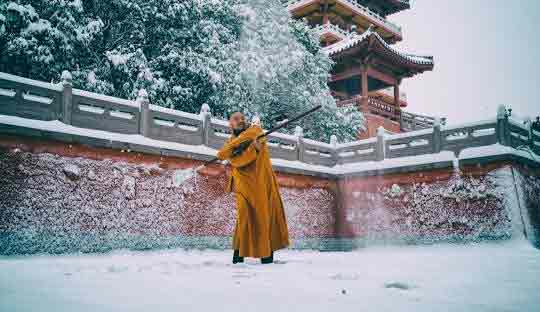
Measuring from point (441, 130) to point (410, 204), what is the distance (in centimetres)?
203

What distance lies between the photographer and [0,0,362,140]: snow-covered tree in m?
9.49

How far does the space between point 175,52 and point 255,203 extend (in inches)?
269

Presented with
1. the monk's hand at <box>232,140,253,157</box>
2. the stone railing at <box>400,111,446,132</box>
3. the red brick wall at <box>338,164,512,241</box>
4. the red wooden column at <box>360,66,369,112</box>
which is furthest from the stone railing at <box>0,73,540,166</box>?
the stone railing at <box>400,111,446,132</box>

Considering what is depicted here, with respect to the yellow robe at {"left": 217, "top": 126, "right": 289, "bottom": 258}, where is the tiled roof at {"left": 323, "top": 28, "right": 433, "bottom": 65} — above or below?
above

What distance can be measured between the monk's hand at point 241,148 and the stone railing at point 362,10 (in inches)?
803

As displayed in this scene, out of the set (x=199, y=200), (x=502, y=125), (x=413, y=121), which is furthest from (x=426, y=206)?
(x=413, y=121)

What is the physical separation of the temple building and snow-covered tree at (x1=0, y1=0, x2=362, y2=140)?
4.54 metres

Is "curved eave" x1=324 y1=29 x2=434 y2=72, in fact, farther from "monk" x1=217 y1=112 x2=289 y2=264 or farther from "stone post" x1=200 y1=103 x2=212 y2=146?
"monk" x1=217 y1=112 x2=289 y2=264

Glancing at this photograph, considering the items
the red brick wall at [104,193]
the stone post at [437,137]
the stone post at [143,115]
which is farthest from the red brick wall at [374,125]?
the stone post at [143,115]

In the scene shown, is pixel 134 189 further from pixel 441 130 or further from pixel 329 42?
pixel 329 42

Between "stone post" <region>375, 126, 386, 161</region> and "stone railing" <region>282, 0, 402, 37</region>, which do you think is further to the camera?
"stone railing" <region>282, 0, 402, 37</region>

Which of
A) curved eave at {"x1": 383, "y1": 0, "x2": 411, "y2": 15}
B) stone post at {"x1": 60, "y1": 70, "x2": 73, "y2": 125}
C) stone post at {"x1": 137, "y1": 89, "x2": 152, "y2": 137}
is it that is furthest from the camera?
curved eave at {"x1": 383, "y1": 0, "x2": 411, "y2": 15}

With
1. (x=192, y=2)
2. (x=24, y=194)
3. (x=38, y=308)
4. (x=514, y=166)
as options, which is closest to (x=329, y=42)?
(x=192, y=2)

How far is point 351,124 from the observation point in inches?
604
